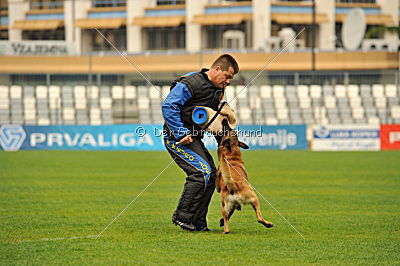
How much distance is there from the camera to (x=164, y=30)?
5509cm

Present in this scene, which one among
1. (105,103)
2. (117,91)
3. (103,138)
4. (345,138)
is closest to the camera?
(103,138)

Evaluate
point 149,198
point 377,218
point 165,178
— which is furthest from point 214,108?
point 165,178

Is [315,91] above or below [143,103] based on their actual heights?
above

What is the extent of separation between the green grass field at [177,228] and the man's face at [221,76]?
177cm

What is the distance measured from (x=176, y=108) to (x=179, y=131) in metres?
0.27

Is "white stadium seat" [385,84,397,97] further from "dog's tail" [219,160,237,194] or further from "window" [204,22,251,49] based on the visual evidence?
"dog's tail" [219,160,237,194]

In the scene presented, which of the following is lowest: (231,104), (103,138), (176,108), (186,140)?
(103,138)

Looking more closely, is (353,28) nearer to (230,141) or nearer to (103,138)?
(103,138)

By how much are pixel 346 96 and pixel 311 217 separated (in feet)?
90.4

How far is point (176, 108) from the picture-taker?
28.8 ft

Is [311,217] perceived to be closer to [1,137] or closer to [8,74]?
[1,137]

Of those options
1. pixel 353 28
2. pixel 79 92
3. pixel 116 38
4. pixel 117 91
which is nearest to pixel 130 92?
pixel 117 91

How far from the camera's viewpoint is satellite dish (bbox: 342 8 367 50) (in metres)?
44.3

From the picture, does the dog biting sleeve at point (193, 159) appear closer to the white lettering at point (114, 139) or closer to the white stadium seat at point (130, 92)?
the white lettering at point (114, 139)
